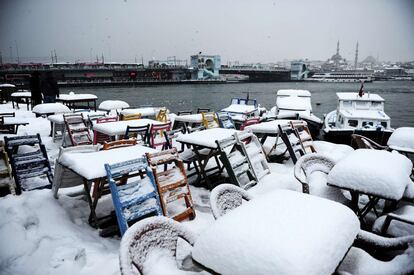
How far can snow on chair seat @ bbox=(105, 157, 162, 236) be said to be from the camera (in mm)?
3213

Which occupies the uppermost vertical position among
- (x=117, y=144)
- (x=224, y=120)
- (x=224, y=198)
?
(x=117, y=144)

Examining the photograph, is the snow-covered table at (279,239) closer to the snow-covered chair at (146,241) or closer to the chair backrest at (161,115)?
the snow-covered chair at (146,241)

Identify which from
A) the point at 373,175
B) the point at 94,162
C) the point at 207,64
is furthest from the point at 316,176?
the point at 207,64

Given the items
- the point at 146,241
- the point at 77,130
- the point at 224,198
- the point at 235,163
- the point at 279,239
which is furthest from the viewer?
the point at 77,130

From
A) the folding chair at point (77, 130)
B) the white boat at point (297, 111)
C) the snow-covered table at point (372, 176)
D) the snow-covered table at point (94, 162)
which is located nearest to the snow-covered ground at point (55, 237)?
the snow-covered table at point (94, 162)

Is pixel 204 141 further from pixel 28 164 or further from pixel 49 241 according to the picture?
pixel 28 164

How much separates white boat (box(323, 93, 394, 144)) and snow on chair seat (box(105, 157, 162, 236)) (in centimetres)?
1160

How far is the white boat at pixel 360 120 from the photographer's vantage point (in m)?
12.2

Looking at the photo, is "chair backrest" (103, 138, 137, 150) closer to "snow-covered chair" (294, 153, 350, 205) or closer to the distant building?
"snow-covered chair" (294, 153, 350, 205)

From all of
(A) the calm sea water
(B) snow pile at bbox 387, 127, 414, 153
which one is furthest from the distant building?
(B) snow pile at bbox 387, 127, 414, 153

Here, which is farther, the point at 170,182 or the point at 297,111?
the point at 297,111

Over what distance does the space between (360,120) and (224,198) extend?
40.5 ft

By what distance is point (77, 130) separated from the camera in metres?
8.16

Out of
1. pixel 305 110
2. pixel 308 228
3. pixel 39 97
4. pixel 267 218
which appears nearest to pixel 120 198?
pixel 267 218
